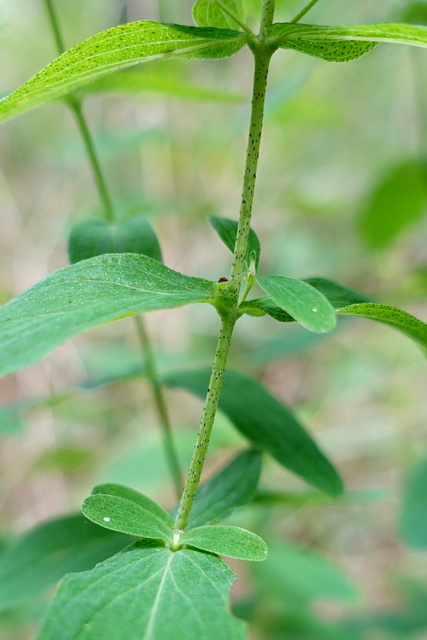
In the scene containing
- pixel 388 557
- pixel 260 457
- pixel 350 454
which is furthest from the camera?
pixel 350 454

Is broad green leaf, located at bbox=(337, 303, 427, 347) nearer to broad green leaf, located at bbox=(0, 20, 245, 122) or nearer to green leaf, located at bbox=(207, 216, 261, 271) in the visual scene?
green leaf, located at bbox=(207, 216, 261, 271)

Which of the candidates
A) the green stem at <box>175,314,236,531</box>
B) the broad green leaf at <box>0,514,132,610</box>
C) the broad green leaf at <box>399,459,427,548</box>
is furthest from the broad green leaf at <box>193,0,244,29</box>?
the broad green leaf at <box>399,459,427,548</box>

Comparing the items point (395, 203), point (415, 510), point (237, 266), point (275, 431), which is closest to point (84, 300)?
point (237, 266)

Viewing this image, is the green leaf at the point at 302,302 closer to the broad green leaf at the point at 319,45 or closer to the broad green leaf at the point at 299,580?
the broad green leaf at the point at 319,45

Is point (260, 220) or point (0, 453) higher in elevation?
point (260, 220)

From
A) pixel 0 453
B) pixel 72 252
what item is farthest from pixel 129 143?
pixel 0 453

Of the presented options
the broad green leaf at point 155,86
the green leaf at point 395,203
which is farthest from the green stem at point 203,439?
the green leaf at point 395,203

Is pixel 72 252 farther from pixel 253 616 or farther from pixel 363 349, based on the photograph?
pixel 363 349
